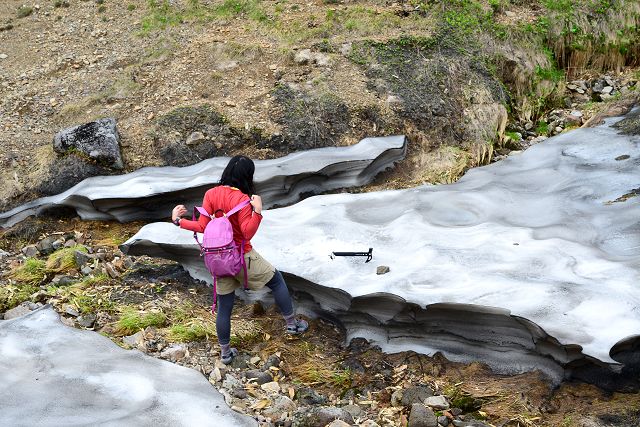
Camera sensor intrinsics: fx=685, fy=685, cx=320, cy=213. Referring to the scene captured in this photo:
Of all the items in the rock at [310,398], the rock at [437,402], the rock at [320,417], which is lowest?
the rock at [310,398]

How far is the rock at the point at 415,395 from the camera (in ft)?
14.4

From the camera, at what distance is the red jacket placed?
15.0 ft

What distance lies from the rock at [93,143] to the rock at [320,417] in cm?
421

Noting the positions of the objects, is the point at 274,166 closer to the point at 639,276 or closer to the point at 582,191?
the point at 582,191

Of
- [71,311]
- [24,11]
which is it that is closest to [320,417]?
[71,311]

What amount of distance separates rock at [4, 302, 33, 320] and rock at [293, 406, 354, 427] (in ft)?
8.43

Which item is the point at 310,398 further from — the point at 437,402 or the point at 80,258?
the point at 80,258

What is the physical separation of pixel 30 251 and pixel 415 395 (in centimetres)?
427

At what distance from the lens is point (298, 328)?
521cm

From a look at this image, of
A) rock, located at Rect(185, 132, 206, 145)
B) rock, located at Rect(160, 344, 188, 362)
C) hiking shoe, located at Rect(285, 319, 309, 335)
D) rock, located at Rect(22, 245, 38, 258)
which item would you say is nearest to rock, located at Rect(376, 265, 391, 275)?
hiking shoe, located at Rect(285, 319, 309, 335)

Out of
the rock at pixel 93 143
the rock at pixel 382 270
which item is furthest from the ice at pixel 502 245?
the rock at pixel 93 143

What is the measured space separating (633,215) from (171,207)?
439 cm

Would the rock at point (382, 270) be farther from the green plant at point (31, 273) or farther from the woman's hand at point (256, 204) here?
the green plant at point (31, 273)

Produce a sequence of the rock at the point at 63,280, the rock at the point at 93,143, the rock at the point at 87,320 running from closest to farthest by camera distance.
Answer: the rock at the point at 87,320
the rock at the point at 63,280
the rock at the point at 93,143
